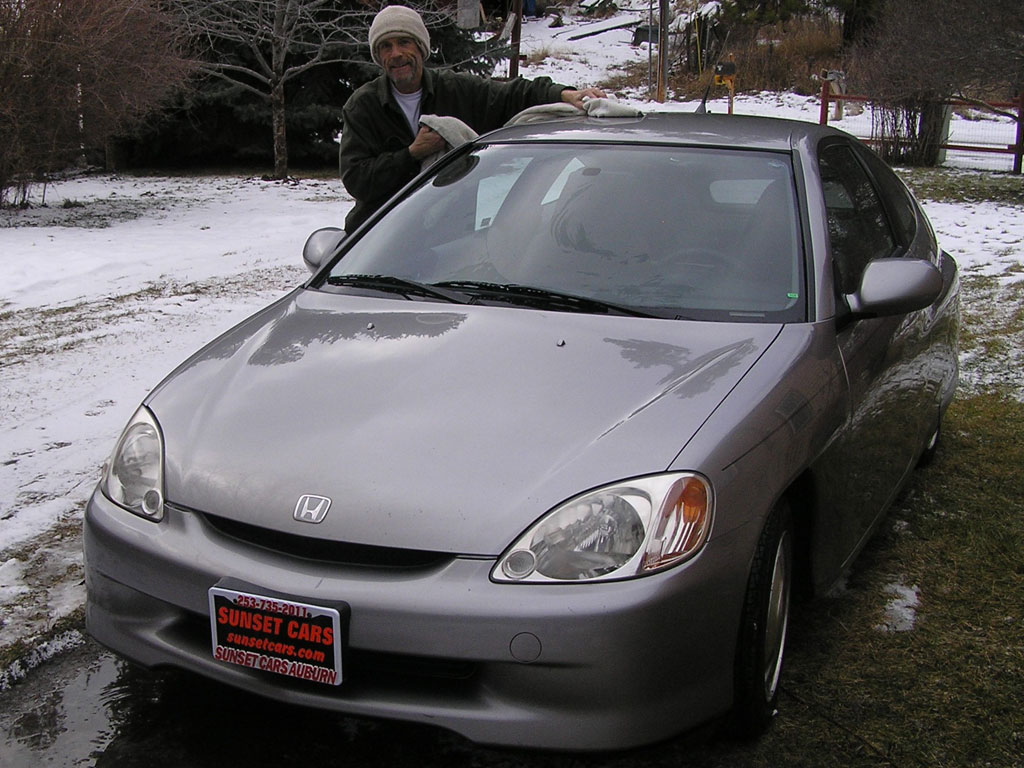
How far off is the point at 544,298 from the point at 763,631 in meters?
1.11

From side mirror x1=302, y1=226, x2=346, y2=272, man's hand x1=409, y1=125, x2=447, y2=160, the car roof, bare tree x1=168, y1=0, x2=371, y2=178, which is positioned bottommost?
side mirror x1=302, y1=226, x2=346, y2=272

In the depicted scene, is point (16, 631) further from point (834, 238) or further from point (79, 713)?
point (834, 238)

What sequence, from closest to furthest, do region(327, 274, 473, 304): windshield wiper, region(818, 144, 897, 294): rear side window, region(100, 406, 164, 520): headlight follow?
region(100, 406, 164, 520): headlight
region(327, 274, 473, 304): windshield wiper
region(818, 144, 897, 294): rear side window

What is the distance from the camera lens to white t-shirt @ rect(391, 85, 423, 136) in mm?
4934

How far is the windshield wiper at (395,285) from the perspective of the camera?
319cm

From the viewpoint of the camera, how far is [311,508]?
2.32 meters

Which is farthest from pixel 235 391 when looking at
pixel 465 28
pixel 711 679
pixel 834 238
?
pixel 465 28

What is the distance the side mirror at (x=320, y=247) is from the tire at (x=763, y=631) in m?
1.82

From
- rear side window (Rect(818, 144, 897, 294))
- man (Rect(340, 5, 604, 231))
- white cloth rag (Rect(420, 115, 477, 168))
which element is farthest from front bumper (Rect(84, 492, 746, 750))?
man (Rect(340, 5, 604, 231))

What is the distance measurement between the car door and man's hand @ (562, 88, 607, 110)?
1126 millimetres

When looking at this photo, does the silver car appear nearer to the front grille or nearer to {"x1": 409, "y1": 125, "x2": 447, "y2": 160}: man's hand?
the front grille

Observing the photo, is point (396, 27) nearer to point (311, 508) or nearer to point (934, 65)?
point (311, 508)

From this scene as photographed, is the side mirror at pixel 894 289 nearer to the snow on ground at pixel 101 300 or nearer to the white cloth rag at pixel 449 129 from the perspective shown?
the white cloth rag at pixel 449 129

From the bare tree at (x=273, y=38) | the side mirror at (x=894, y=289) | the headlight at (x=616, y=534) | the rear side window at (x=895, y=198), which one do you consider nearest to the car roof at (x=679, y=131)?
the rear side window at (x=895, y=198)
